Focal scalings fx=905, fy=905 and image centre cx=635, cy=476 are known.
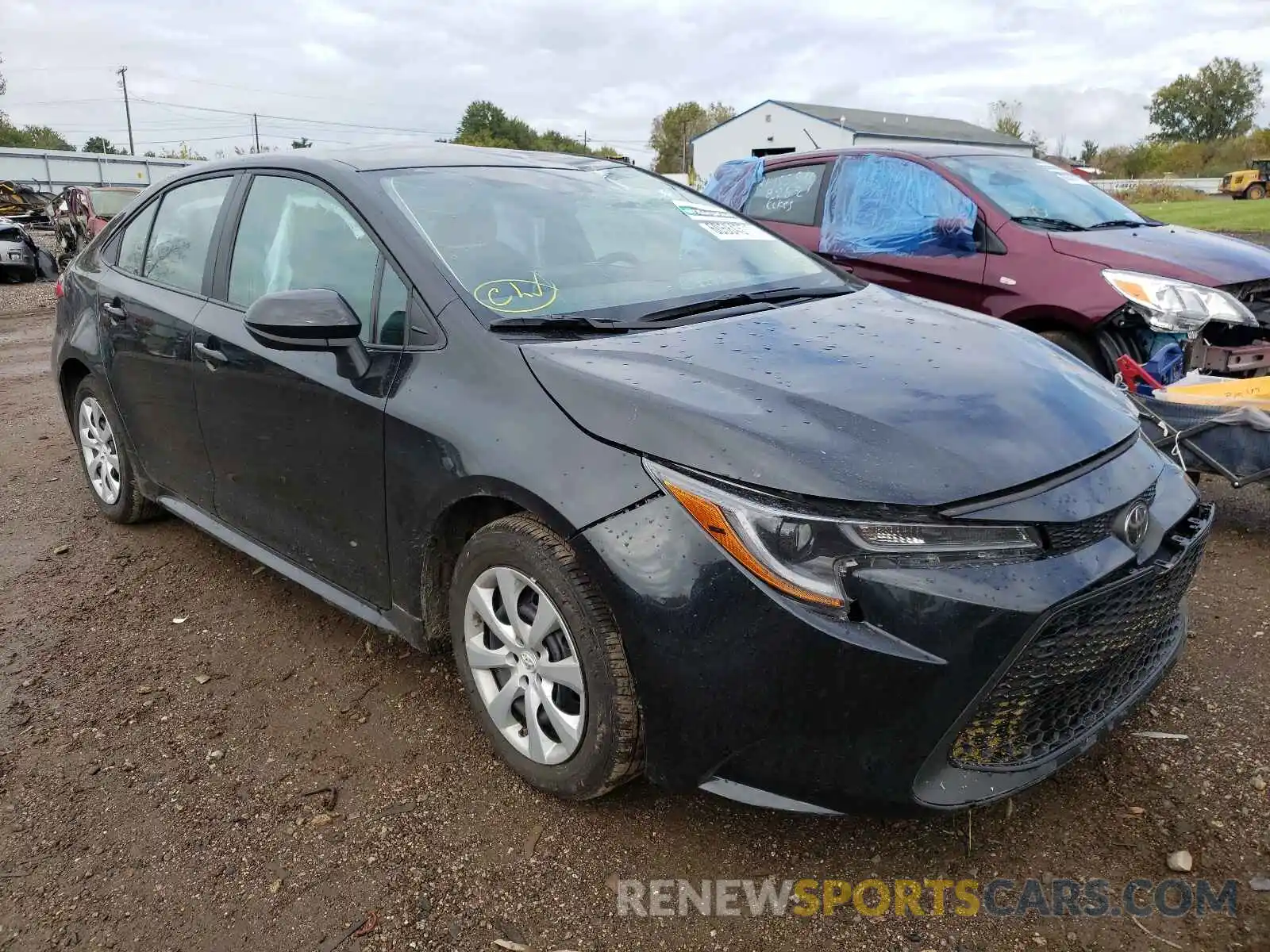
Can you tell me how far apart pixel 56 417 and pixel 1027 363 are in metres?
7.08

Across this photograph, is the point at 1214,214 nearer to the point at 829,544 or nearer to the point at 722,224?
the point at 722,224

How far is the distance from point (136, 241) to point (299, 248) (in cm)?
153

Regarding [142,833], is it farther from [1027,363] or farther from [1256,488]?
[1256,488]

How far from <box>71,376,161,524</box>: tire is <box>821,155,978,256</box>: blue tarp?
4.29 meters

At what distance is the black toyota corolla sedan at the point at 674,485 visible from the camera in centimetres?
184

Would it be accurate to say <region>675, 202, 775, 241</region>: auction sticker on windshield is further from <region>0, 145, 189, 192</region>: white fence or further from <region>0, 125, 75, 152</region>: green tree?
<region>0, 125, 75, 152</region>: green tree

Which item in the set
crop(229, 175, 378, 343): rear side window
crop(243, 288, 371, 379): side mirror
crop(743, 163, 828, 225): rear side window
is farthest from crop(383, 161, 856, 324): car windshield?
crop(743, 163, 828, 225): rear side window

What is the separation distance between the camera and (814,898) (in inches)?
81.2

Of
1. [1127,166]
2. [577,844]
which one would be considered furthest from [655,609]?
[1127,166]

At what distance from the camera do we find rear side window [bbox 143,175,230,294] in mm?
3459

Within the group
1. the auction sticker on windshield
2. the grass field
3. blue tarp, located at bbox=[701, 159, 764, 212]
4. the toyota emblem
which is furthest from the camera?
the grass field

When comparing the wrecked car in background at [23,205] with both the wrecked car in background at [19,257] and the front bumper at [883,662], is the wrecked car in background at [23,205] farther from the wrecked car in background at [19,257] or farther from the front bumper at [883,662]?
the front bumper at [883,662]

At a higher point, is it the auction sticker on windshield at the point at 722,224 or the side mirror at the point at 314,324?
the auction sticker on windshield at the point at 722,224

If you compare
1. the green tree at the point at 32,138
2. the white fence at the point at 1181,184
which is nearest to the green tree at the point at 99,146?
the green tree at the point at 32,138
